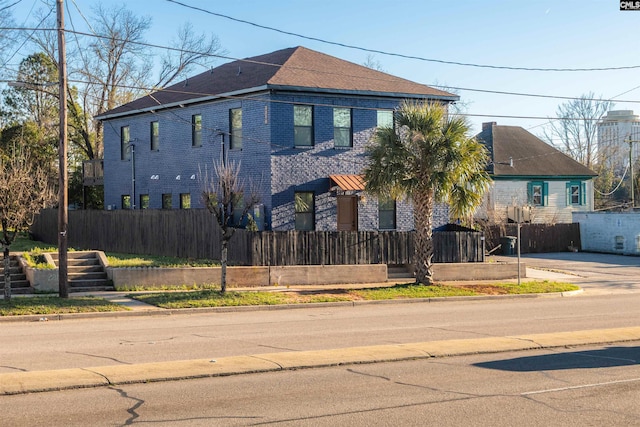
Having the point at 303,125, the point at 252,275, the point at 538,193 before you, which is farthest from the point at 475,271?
the point at 538,193

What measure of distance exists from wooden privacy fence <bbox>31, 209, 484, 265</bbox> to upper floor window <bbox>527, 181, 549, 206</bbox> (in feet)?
75.3

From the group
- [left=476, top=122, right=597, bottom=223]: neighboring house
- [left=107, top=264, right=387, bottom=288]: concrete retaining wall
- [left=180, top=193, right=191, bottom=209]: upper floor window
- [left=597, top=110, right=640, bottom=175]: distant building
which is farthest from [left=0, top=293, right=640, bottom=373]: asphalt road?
[left=597, top=110, right=640, bottom=175]: distant building

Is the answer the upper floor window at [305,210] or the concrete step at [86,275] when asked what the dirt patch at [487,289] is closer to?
the upper floor window at [305,210]

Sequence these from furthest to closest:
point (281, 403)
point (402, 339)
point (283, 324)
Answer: point (283, 324)
point (402, 339)
point (281, 403)

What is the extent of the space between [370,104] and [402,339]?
63.4 ft

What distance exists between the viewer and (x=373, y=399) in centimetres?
1127

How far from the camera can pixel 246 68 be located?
1510 inches

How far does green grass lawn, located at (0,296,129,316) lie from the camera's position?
21781 mm

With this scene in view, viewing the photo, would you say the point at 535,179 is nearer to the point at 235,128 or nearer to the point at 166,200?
the point at 166,200

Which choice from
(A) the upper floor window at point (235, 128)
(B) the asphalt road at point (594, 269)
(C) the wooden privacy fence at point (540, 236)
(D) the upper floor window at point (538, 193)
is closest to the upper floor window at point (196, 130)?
(A) the upper floor window at point (235, 128)

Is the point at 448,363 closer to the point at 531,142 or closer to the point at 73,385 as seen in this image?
Result: the point at 73,385

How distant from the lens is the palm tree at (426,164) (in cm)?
2806

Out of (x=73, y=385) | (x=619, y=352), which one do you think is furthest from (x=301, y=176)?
(x=73, y=385)

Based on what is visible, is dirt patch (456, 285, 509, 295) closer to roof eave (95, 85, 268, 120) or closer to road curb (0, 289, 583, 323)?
road curb (0, 289, 583, 323)
